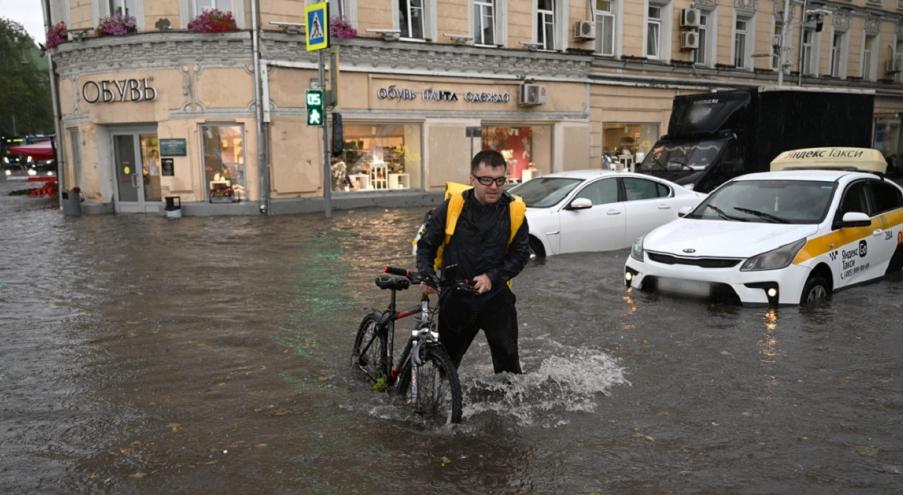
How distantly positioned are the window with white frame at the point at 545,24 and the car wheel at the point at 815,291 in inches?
663

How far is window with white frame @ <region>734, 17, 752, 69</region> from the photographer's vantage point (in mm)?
29703

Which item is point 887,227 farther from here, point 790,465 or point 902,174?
point 902,174

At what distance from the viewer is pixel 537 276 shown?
10148mm

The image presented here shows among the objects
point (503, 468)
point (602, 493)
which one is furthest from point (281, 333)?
point (602, 493)

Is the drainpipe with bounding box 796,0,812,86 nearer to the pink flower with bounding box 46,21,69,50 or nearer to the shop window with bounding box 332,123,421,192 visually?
the shop window with bounding box 332,123,421,192

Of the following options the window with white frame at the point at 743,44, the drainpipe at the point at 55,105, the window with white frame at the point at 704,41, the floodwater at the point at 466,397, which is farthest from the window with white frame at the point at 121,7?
the window with white frame at the point at 743,44

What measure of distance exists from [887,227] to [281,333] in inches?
297

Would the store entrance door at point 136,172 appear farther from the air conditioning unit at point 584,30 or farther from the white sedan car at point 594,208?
the air conditioning unit at point 584,30

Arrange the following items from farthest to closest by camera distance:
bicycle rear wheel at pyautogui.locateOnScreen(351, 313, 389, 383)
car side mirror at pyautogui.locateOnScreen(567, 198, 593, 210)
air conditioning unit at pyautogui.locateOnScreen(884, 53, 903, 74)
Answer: air conditioning unit at pyautogui.locateOnScreen(884, 53, 903, 74) < car side mirror at pyautogui.locateOnScreen(567, 198, 593, 210) < bicycle rear wheel at pyautogui.locateOnScreen(351, 313, 389, 383)

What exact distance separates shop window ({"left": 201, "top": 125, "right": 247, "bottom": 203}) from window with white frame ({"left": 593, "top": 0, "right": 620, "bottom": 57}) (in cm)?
1314

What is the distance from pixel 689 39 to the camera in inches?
1058

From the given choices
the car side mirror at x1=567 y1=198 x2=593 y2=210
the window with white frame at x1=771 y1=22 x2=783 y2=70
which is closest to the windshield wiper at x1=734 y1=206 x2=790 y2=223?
the car side mirror at x1=567 y1=198 x2=593 y2=210

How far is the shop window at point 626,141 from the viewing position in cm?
2644

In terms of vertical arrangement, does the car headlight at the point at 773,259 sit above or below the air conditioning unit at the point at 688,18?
below
